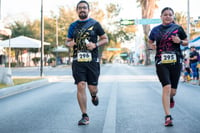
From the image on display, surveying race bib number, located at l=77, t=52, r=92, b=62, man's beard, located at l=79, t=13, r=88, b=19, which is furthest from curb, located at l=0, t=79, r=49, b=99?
man's beard, located at l=79, t=13, r=88, b=19

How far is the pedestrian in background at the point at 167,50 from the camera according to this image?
544cm

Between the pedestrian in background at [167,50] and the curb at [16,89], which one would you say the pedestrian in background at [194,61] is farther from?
the pedestrian in background at [167,50]

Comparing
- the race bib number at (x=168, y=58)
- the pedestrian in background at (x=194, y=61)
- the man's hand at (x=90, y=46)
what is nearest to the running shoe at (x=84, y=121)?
the man's hand at (x=90, y=46)

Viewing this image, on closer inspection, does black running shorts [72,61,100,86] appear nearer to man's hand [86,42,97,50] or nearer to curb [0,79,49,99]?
man's hand [86,42,97,50]

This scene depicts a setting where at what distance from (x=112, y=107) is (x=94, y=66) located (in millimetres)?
2251

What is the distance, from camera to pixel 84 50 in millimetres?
5430

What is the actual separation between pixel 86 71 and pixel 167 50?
1.38 m

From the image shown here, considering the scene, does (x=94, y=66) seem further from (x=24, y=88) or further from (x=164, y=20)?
(x=24, y=88)

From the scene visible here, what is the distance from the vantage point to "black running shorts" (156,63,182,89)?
5.46 meters

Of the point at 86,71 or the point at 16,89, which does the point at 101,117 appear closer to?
the point at 86,71

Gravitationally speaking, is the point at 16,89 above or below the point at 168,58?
below

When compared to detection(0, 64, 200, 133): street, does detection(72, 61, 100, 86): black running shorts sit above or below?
above

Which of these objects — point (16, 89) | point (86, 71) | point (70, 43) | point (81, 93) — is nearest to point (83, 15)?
point (70, 43)

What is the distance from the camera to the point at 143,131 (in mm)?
4914
